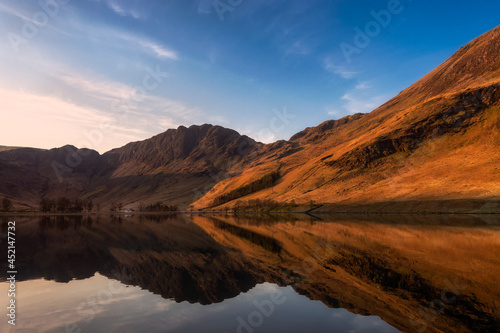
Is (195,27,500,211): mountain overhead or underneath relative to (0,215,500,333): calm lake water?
overhead

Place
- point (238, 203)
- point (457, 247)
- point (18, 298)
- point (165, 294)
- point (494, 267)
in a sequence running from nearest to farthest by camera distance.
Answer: point (18, 298)
point (165, 294)
point (494, 267)
point (457, 247)
point (238, 203)

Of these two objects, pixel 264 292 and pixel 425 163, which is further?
pixel 425 163

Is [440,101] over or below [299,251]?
over

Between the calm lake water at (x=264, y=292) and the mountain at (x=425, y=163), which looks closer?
the calm lake water at (x=264, y=292)

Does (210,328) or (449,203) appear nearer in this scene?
(210,328)

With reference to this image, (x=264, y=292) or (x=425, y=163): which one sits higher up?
(x=425, y=163)

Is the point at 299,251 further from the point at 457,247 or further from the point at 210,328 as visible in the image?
the point at 210,328

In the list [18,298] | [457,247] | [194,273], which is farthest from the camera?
[457,247]

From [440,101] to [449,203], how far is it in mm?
112363

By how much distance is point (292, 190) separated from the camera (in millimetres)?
178250

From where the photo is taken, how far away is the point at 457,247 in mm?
28250

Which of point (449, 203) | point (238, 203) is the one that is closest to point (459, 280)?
point (449, 203)

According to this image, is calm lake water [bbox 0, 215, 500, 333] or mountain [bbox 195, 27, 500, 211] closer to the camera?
calm lake water [bbox 0, 215, 500, 333]

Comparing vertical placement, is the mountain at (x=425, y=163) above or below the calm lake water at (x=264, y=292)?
above
